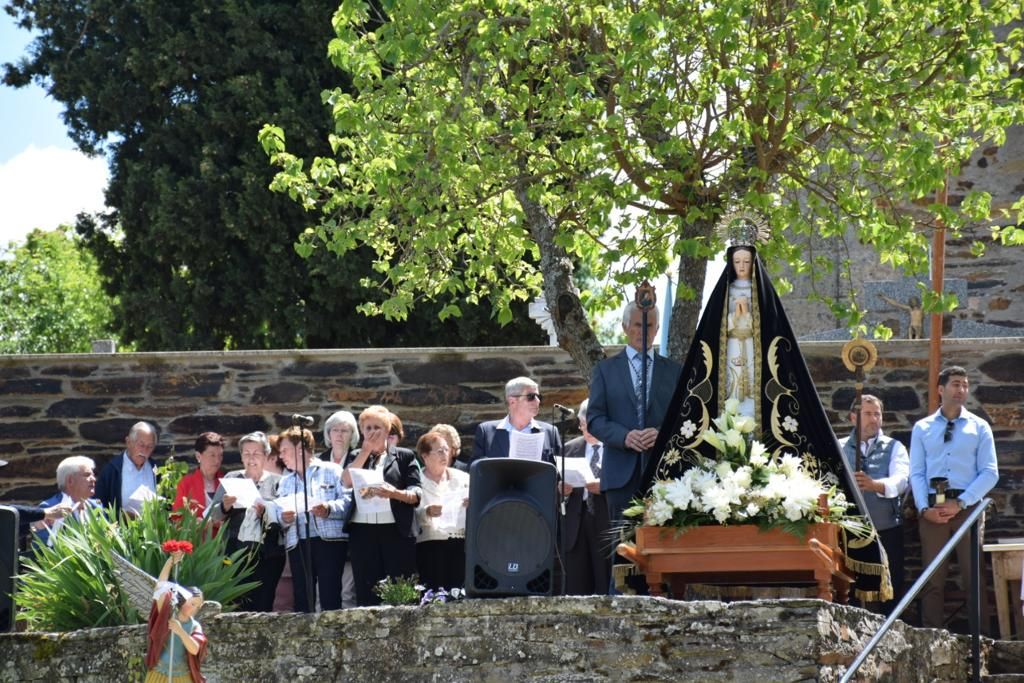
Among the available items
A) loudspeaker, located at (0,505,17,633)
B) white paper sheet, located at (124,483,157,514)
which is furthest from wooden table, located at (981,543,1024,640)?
loudspeaker, located at (0,505,17,633)

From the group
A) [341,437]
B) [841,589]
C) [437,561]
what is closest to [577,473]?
[437,561]

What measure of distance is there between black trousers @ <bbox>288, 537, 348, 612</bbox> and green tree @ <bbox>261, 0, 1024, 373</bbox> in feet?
Result: 6.68

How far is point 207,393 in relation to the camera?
41.2 ft

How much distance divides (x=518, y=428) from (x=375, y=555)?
1.19m

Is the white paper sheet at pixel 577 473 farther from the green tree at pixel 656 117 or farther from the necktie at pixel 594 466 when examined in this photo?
the green tree at pixel 656 117

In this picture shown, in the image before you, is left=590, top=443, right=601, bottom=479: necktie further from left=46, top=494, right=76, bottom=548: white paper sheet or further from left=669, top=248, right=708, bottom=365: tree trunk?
left=46, top=494, right=76, bottom=548: white paper sheet

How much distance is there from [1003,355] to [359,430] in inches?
185

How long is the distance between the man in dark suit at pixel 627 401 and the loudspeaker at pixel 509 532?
1.07 metres

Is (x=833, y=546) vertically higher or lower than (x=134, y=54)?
lower

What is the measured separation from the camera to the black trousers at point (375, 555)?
9609 millimetres

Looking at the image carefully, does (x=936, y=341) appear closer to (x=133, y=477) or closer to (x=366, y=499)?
(x=366, y=499)

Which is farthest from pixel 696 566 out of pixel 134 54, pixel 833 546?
pixel 134 54

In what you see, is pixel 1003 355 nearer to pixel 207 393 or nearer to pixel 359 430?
pixel 359 430

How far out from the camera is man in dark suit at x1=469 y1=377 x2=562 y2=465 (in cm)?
1010
